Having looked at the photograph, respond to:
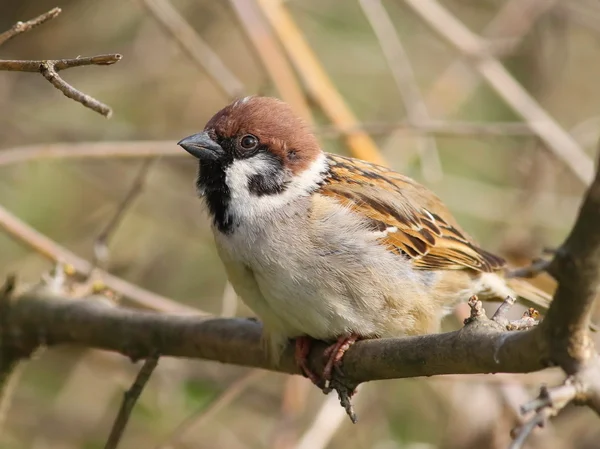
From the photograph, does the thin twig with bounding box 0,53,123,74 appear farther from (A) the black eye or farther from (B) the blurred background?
(B) the blurred background

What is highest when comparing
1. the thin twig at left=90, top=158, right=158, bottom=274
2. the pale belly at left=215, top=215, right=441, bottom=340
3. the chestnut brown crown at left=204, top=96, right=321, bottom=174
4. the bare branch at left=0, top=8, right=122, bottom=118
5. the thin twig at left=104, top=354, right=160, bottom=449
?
the bare branch at left=0, top=8, right=122, bottom=118

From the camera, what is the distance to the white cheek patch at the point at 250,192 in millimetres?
3109

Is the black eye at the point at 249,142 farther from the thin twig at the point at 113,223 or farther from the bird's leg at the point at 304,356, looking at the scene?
the bird's leg at the point at 304,356

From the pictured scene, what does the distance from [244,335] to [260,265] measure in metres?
0.31

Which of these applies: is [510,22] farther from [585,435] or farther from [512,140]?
[585,435]

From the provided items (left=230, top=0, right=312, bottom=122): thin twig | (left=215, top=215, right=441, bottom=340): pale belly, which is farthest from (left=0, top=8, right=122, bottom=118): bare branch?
(left=230, top=0, right=312, bottom=122): thin twig

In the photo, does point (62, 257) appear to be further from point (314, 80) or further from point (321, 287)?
point (314, 80)

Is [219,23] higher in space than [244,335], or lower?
higher

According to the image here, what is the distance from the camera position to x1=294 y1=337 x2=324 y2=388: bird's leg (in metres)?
2.99

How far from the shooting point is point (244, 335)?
123 inches

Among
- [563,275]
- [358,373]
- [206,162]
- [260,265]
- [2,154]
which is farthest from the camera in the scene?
[2,154]

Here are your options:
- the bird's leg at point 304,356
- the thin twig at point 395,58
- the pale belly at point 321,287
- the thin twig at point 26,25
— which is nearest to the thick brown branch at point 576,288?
the thin twig at point 26,25

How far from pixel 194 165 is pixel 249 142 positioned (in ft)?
6.92

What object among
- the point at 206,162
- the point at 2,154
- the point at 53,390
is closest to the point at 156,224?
the point at 53,390
